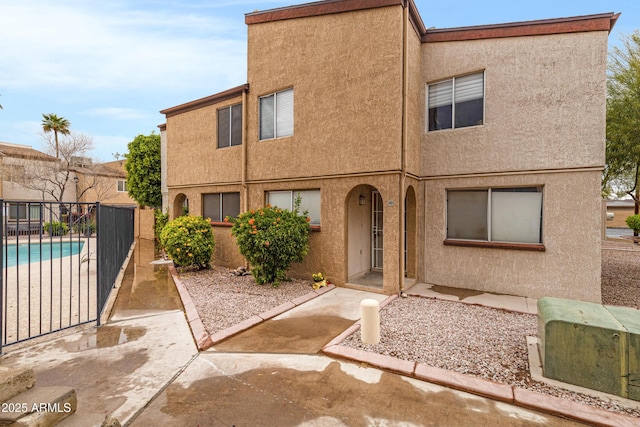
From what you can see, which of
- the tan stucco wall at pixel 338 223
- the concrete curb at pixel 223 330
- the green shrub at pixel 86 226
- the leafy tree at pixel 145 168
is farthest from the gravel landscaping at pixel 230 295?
the leafy tree at pixel 145 168

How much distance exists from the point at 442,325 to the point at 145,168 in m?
17.9

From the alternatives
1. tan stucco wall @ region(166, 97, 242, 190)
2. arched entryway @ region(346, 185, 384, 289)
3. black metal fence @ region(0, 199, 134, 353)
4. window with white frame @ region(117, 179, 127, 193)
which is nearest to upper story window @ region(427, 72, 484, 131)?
arched entryway @ region(346, 185, 384, 289)

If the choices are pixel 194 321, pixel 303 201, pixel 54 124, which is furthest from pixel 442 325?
pixel 54 124

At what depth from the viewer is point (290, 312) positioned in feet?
20.4

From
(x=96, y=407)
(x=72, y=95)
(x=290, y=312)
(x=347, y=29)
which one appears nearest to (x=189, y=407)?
(x=96, y=407)

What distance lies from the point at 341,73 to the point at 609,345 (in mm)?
7582

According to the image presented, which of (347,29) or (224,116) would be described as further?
(224,116)

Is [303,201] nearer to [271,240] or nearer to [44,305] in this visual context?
[271,240]

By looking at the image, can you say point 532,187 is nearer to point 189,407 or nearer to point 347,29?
point 347,29

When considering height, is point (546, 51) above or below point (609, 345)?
above

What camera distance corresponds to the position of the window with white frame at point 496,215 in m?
7.19

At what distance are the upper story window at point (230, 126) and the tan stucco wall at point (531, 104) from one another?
6677mm

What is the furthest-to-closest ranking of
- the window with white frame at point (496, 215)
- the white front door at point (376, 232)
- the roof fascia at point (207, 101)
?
the roof fascia at point (207, 101), the white front door at point (376, 232), the window with white frame at point (496, 215)

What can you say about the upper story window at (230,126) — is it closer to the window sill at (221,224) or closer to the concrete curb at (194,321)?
the window sill at (221,224)
